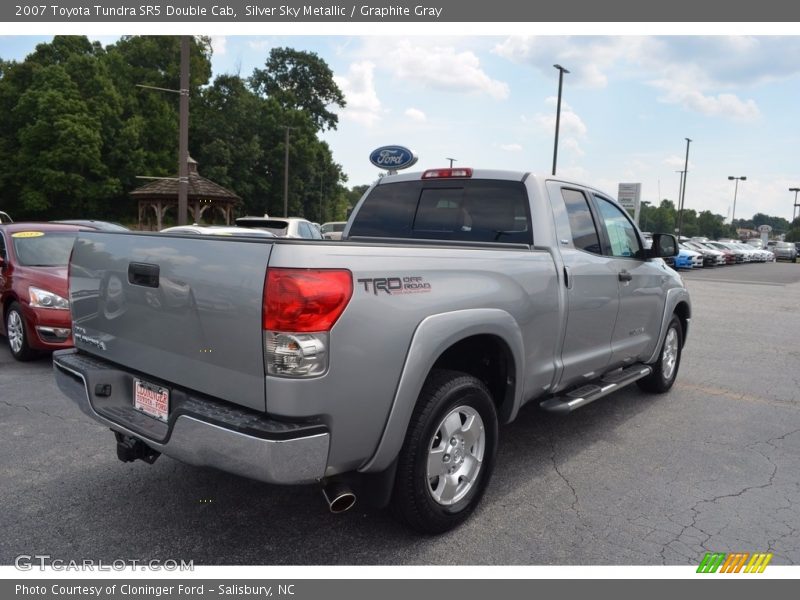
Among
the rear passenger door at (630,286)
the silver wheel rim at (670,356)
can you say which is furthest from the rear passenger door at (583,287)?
the silver wheel rim at (670,356)

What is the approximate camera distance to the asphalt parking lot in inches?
120

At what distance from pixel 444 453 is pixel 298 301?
1.24 meters

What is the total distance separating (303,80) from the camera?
232 feet

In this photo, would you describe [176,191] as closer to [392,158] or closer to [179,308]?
[392,158]

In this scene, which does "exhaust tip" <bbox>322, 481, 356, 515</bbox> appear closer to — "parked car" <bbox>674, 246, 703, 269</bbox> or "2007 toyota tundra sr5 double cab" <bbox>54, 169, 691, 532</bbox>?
"2007 toyota tundra sr5 double cab" <bbox>54, 169, 691, 532</bbox>

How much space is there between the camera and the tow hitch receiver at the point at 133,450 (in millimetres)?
3121

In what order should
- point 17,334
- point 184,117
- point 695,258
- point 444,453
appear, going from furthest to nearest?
point 695,258 < point 184,117 < point 17,334 < point 444,453

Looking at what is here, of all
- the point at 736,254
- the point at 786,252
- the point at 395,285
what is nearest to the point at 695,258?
the point at 736,254

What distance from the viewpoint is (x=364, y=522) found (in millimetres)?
3322

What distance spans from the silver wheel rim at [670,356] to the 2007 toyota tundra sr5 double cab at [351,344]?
2041 mm

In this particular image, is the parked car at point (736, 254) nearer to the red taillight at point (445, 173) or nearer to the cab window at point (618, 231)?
the cab window at point (618, 231)

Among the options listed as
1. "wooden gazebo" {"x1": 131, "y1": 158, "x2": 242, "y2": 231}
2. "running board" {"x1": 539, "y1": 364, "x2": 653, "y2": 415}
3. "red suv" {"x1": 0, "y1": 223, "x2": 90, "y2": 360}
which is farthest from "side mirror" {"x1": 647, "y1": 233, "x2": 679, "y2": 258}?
"wooden gazebo" {"x1": 131, "y1": 158, "x2": 242, "y2": 231}

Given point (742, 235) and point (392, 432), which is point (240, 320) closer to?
point (392, 432)

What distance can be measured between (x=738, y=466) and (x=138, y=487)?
4.00 m
